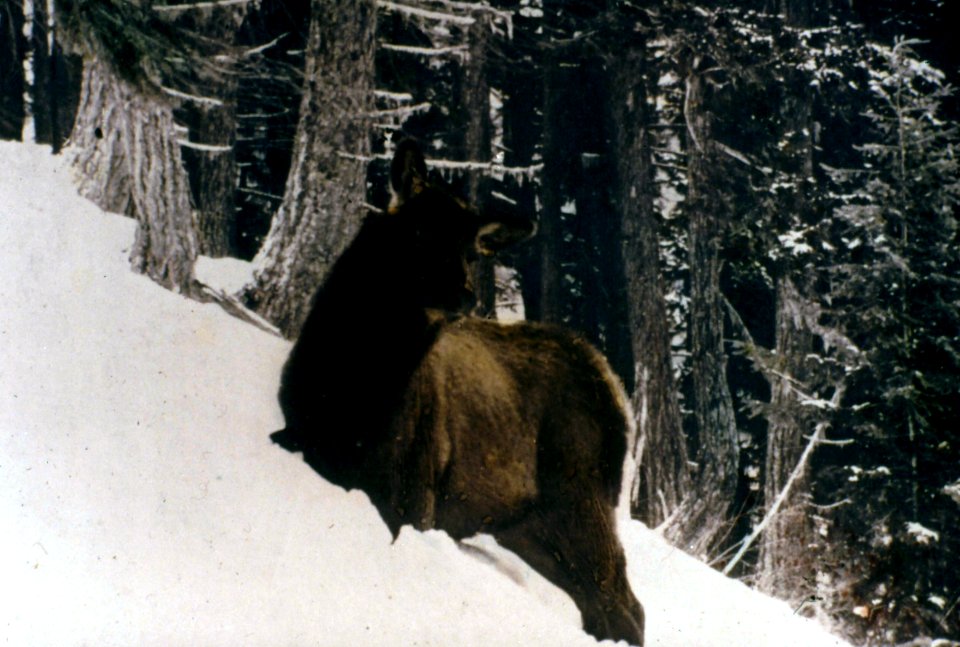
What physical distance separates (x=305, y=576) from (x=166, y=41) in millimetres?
2826

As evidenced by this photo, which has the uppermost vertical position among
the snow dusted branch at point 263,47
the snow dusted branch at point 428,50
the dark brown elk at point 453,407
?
the snow dusted branch at point 428,50

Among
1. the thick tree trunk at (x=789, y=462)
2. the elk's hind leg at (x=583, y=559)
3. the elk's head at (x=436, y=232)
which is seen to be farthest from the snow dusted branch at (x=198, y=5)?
the thick tree trunk at (x=789, y=462)

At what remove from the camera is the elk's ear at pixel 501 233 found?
13.2 feet

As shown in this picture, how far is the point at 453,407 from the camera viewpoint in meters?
4.04

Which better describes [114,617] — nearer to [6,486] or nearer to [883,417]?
[6,486]

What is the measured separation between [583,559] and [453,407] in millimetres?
1133

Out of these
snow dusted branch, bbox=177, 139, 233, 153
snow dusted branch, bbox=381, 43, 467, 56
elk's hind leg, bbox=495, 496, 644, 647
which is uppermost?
snow dusted branch, bbox=381, 43, 467, 56

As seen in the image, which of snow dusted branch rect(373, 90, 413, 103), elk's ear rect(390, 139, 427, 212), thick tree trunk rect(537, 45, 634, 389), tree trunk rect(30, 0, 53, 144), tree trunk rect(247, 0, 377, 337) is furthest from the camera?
thick tree trunk rect(537, 45, 634, 389)

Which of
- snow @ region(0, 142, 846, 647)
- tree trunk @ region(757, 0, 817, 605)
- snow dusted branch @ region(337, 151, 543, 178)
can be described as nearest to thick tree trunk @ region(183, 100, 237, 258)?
snow @ region(0, 142, 846, 647)

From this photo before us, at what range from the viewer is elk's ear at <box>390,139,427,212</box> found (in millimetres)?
3938

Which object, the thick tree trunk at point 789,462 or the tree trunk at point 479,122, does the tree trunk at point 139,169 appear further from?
the thick tree trunk at point 789,462

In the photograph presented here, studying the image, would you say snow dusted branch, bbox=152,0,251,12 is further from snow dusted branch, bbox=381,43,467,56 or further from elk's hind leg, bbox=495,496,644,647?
elk's hind leg, bbox=495,496,644,647

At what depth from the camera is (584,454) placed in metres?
4.43

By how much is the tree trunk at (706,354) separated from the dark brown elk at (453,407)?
38.6 inches
